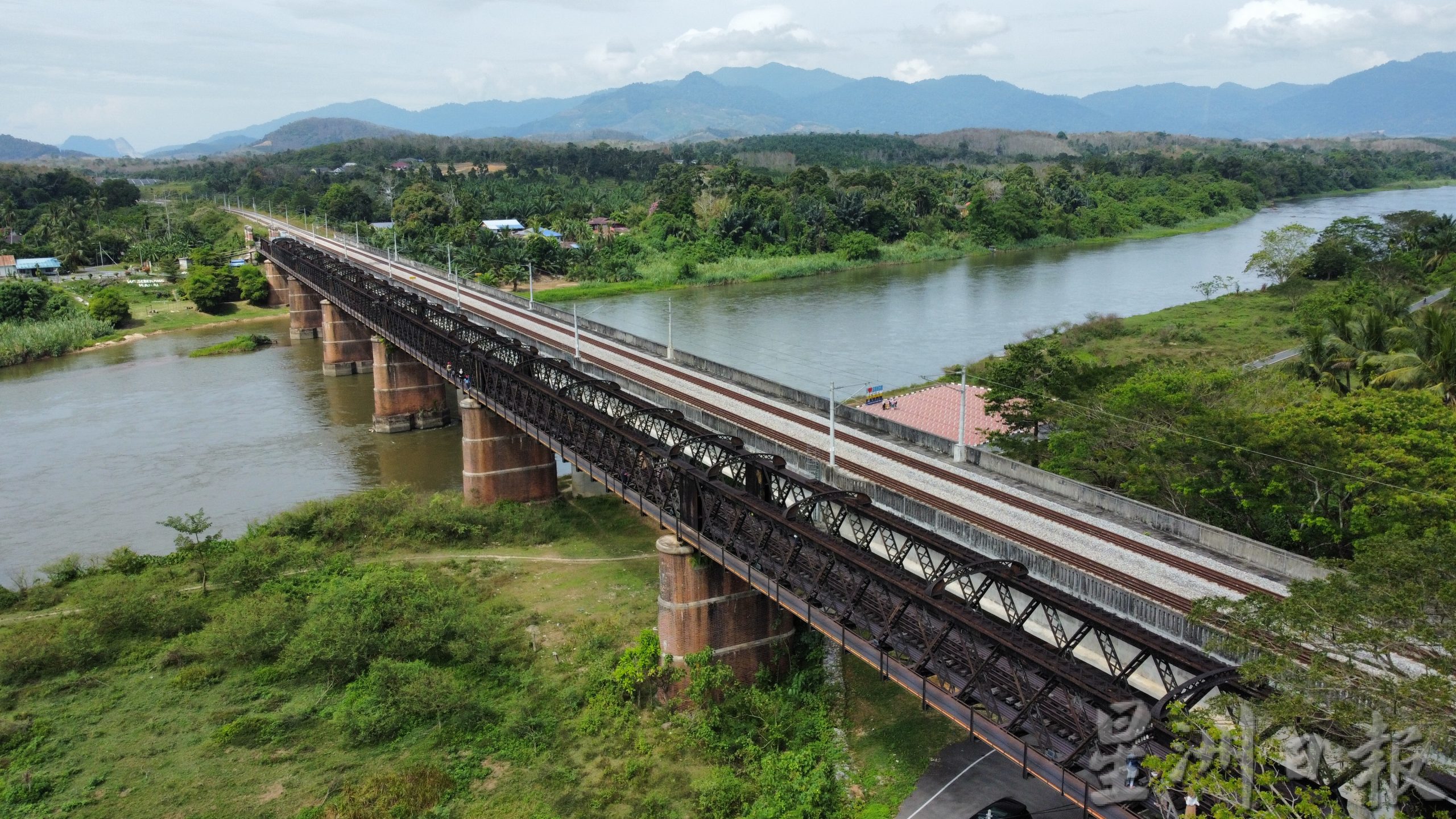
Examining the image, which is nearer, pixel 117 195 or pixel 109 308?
pixel 109 308

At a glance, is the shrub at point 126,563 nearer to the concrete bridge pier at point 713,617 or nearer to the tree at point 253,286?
the concrete bridge pier at point 713,617

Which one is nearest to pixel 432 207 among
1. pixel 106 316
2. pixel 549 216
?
pixel 549 216

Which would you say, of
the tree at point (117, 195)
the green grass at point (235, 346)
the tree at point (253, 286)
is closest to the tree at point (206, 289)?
the tree at point (253, 286)

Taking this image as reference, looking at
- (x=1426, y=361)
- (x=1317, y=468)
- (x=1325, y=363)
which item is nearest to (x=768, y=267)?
(x=1325, y=363)

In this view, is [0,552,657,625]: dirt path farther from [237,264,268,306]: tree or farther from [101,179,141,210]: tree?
[101,179,141,210]: tree

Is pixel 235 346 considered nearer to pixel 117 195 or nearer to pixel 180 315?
pixel 180 315

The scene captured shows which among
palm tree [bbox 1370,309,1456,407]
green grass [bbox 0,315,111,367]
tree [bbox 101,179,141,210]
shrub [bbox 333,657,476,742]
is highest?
tree [bbox 101,179,141,210]

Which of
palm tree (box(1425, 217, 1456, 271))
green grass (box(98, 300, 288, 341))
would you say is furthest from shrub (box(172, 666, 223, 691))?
palm tree (box(1425, 217, 1456, 271))
